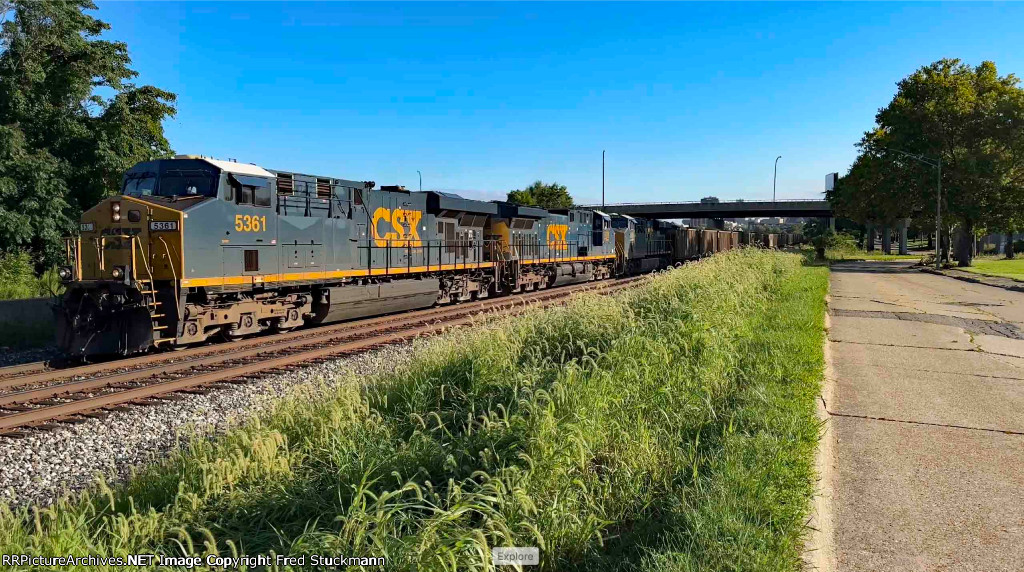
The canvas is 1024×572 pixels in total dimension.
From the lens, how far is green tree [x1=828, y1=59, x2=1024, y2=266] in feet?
110

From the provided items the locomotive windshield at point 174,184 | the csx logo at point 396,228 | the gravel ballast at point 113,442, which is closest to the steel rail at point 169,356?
the csx logo at point 396,228

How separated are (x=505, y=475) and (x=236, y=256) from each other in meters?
9.41

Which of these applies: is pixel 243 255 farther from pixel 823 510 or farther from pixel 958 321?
pixel 958 321

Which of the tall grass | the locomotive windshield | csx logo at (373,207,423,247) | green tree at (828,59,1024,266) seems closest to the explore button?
the tall grass

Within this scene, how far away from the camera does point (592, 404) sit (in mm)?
5305

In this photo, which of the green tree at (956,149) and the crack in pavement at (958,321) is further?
the green tree at (956,149)

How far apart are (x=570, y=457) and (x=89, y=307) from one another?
31.5 ft

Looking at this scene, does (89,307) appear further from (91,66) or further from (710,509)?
(91,66)

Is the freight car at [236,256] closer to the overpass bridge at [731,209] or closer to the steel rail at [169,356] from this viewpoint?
the steel rail at [169,356]

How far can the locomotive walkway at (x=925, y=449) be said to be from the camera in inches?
155

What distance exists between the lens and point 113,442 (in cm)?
650

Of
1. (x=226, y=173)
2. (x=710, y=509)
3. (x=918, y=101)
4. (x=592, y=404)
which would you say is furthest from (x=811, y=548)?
(x=918, y=101)

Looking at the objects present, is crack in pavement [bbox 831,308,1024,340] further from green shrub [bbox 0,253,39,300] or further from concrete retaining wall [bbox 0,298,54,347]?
green shrub [bbox 0,253,39,300]

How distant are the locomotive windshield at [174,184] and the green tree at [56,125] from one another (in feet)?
32.7
